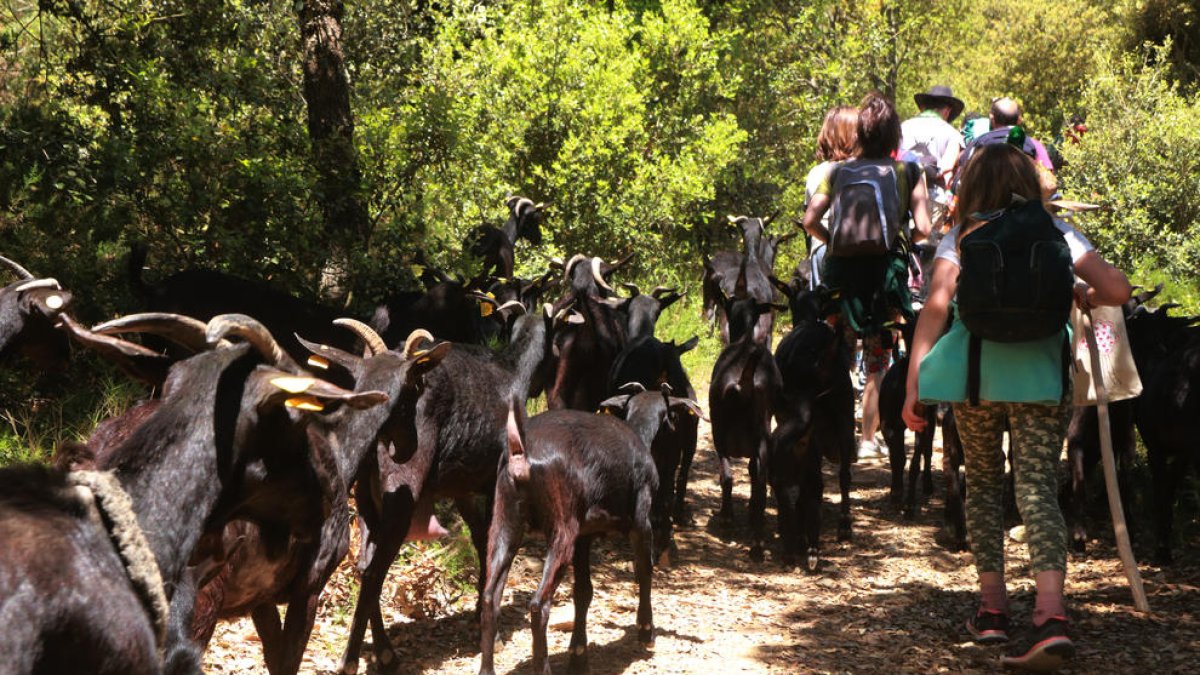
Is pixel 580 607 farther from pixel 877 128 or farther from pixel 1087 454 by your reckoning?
pixel 1087 454

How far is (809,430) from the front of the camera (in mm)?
9453

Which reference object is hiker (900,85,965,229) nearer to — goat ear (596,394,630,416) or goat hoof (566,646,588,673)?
goat ear (596,394,630,416)

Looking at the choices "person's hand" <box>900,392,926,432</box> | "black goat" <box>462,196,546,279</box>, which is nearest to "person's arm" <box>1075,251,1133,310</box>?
"person's hand" <box>900,392,926,432</box>

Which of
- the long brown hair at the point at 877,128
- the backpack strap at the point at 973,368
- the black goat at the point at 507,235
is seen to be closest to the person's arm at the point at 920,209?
the long brown hair at the point at 877,128

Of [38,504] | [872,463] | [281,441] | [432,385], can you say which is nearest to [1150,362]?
[872,463]

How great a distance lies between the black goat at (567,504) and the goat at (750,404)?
246 centimetres

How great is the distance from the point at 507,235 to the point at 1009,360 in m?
7.85

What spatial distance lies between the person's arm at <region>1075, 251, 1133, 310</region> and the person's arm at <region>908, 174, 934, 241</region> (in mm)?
2276

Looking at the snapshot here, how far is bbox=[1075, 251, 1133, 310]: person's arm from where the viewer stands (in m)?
6.36

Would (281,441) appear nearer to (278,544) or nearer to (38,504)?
(38,504)

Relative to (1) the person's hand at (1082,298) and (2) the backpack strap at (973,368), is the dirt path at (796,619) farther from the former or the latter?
(1) the person's hand at (1082,298)

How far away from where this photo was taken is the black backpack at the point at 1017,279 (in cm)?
617

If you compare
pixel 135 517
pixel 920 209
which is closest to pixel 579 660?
pixel 135 517

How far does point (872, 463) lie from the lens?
13.5 metres
